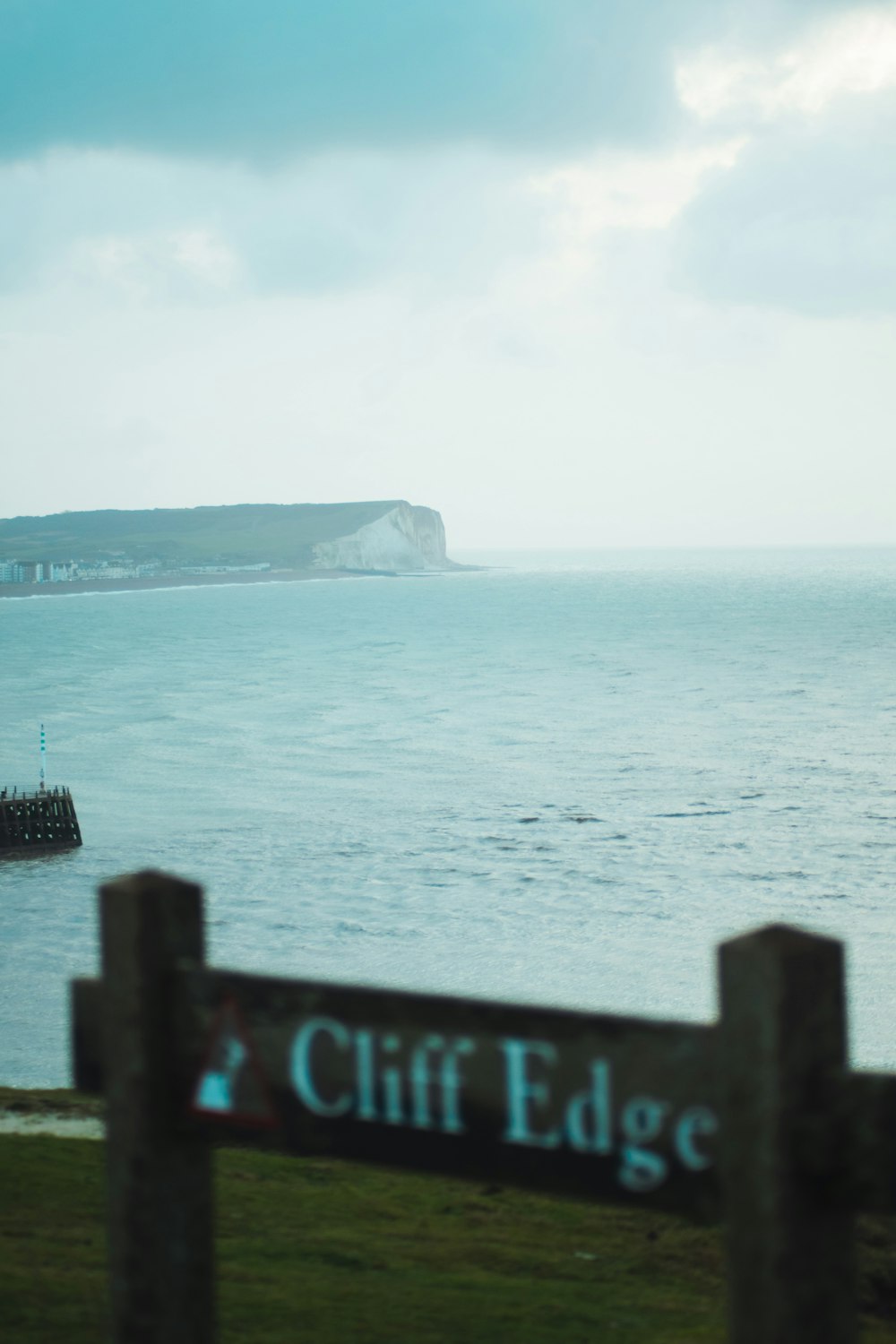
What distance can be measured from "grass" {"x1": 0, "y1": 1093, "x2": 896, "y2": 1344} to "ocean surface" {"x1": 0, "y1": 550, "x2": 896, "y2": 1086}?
10113 millimetres

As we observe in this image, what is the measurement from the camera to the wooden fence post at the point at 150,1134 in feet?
11.2

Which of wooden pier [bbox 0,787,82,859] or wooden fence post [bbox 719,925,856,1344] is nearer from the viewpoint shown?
wooden fence post [bbox 719,925,856,1344]

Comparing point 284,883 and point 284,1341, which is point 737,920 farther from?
point 284,1341

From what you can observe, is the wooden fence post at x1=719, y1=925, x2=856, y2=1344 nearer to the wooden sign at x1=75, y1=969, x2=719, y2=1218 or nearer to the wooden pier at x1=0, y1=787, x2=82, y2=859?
the wooden sign at x1=75, y1=969, x2=719, y2=1218

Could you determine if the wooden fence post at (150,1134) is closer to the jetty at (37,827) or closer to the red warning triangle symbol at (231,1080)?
the red warning triangle symbol at (231,1080)

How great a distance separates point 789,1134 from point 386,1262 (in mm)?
8031

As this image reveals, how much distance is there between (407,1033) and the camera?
325cm

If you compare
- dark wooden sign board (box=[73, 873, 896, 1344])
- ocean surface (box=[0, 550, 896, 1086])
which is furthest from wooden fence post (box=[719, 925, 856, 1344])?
ocean surface (box=[0, 550, 896, 1086])

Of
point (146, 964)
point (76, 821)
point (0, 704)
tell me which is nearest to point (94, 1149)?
point (146, 964)

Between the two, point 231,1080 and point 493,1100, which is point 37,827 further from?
point 493,1100

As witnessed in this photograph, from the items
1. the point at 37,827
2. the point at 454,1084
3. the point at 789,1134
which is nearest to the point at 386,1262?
the point at 454,1084

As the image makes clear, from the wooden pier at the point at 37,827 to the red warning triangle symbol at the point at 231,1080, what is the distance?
45.4 meters

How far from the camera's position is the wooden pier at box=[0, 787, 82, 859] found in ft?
155

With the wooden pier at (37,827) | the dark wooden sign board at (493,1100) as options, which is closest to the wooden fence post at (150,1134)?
the dark wooden sign board at (493,1100)
